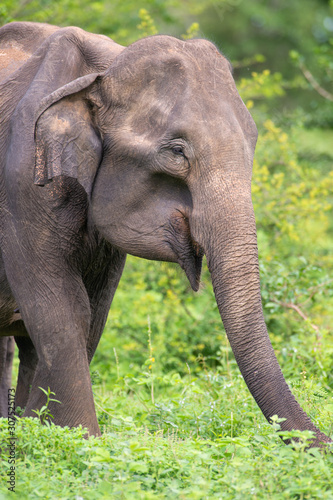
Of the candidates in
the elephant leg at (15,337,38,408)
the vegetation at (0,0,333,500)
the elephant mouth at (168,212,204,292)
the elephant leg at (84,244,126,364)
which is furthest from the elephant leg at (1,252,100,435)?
the elephant leg at (15,337,38,408)

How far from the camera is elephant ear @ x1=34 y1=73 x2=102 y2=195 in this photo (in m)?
3.64

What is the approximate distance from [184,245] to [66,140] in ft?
2.55

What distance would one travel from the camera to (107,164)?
3.78 metres

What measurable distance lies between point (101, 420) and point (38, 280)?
1.11 m

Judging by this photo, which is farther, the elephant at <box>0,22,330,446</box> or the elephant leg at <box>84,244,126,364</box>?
the elephant leg at <box>84,244,126,364</box>

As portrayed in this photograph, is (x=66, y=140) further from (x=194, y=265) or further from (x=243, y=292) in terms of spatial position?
Result: (x=243, y=292)

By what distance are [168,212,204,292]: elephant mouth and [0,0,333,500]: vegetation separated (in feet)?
1.16

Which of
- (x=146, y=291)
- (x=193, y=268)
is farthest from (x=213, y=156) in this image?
(x=146, y=291)

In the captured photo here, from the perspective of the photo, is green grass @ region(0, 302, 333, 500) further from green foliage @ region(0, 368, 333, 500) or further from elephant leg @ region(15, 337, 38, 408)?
elephant leg @ region(15, 337, 38, 408)

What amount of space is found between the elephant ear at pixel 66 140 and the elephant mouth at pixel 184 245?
0.48m

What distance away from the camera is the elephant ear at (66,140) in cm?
364

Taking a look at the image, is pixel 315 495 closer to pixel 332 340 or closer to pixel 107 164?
pixel 107 164

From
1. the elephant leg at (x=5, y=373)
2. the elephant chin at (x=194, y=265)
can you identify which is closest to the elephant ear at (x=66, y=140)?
the elephant chin at (x=194, y=265)

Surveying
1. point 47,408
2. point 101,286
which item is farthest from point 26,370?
point 47,408
